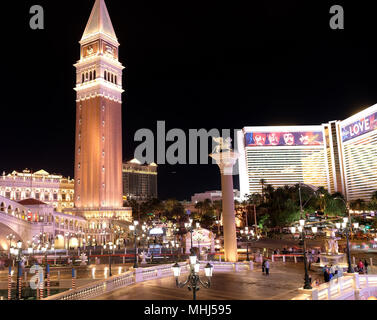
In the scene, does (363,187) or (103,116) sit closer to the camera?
(103,116)

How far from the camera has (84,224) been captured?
65062 mm

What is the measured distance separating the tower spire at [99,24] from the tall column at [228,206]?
64.2 meters

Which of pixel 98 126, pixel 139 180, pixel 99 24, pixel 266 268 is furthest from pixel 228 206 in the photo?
pixel 139 180

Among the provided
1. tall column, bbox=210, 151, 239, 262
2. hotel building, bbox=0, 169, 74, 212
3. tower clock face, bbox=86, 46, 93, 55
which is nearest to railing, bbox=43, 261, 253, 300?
tall column, bbox=210, 151, 239, 262

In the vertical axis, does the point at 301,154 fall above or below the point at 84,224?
above

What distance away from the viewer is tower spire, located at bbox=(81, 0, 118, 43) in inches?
3162

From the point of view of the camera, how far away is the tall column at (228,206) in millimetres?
25750

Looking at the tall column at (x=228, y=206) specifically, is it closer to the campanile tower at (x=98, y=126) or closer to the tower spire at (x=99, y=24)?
the campanile tower at (x=98, y=126)

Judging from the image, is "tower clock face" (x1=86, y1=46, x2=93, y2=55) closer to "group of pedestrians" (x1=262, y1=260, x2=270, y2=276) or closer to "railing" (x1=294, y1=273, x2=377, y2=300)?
"group of pedestrians" (x1=262, y1=260, x2=270, y2=276)

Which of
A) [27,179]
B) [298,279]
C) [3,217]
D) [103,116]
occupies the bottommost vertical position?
[298,279]

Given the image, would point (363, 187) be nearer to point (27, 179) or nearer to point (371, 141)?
point (371, 141)
